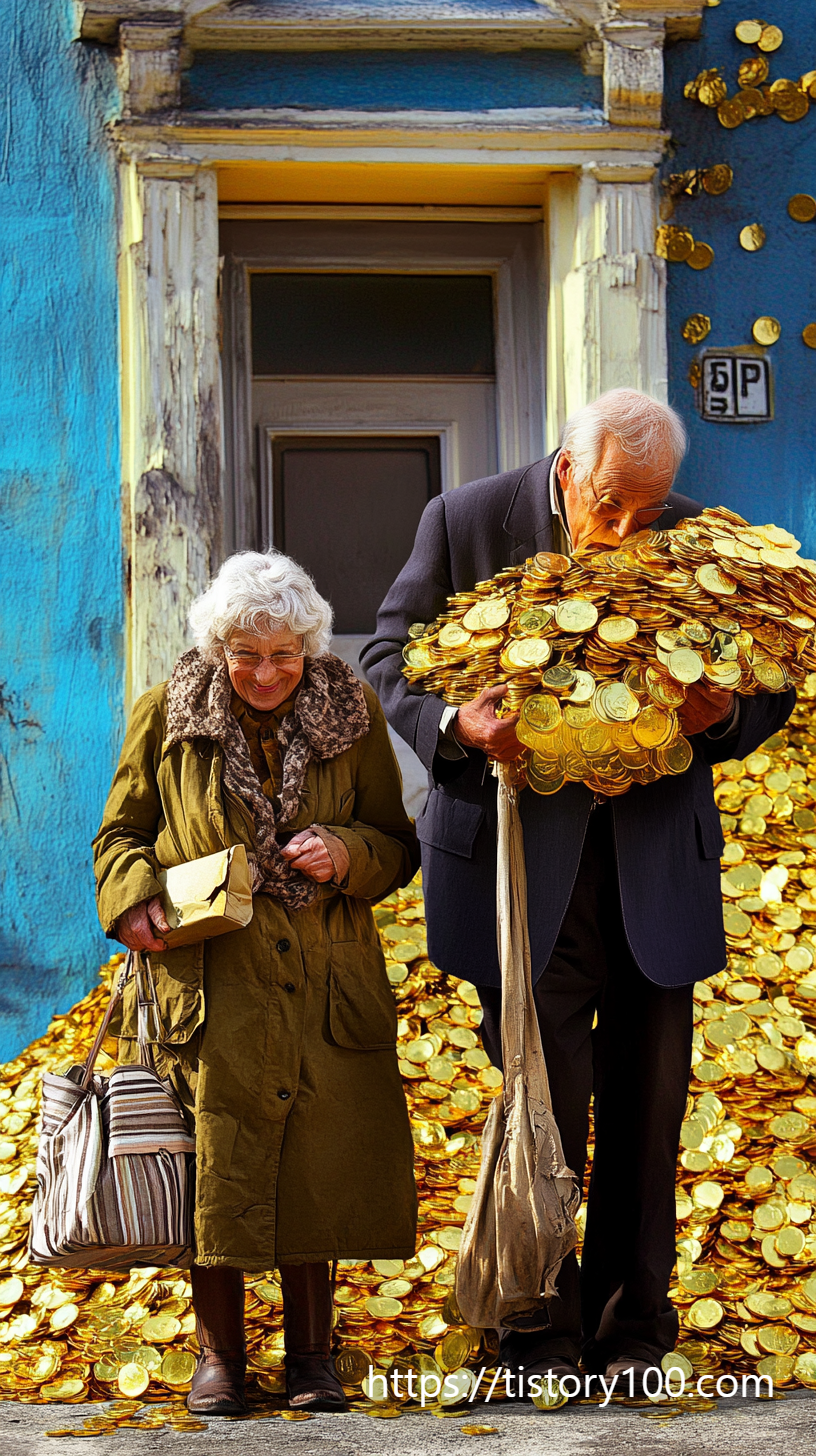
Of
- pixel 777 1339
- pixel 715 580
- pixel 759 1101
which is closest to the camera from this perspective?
pixel 715 580

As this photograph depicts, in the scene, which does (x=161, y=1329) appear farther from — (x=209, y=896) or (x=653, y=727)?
(x=653, y=727)

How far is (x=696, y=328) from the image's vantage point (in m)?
4.90

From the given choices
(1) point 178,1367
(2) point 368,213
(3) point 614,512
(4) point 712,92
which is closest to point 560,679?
(3) point 614,512

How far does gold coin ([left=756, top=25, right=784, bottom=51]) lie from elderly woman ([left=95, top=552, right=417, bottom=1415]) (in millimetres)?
2966

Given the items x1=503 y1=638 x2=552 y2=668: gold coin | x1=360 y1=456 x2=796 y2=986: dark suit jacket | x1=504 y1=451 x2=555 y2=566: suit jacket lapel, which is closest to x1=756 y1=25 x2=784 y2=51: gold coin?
x1=360 y1=456 x2=796 y2=986: dark suit jacket

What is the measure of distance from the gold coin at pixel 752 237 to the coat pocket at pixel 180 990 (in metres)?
3.14

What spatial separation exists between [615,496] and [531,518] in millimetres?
266

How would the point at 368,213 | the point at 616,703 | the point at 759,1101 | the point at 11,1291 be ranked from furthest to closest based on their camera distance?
the point at 368,213, the point at 759,1101, the point at 11,1291, the point at 616,703

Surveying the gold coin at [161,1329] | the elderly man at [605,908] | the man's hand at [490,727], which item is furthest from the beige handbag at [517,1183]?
the gold coin at [161,1329]

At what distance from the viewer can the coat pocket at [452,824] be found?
9.42 ft

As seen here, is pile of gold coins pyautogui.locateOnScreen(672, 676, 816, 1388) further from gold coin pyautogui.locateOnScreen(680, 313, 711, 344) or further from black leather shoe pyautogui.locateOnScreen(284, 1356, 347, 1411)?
gold coin pyautogui.locateOnScreen(680, 313, 711, 344)

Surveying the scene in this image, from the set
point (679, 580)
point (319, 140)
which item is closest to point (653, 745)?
point (679, 580)

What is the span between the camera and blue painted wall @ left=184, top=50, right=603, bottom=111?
4742 mm

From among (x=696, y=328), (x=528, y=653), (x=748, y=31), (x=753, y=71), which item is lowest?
(x=528, y=653)
